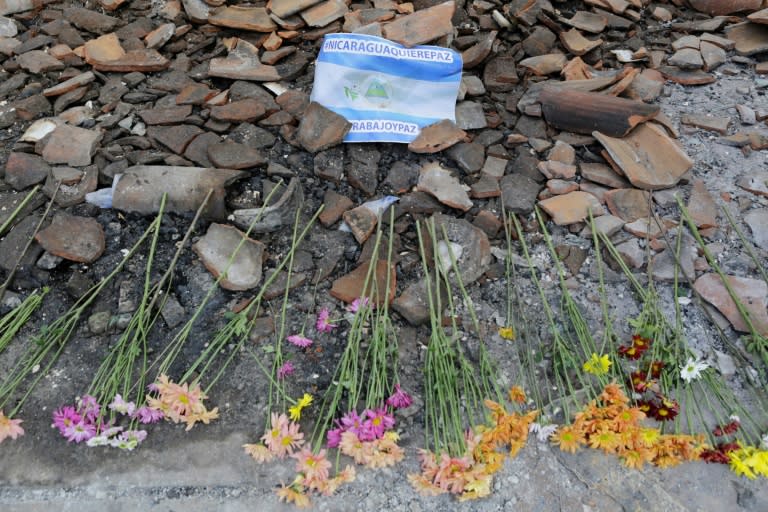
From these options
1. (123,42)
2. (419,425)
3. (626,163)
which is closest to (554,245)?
(626,163)

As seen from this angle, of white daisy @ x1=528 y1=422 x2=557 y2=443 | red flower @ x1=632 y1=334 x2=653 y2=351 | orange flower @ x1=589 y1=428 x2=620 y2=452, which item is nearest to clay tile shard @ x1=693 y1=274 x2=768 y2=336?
red flower @ x1=632 y1=334 x2=653 y2=351

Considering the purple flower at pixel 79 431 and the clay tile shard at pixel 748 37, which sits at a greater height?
the clay tile shard at pixel 748 37

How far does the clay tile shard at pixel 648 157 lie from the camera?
2.99 meters

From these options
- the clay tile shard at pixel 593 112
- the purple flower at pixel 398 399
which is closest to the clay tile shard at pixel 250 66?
the clay tile shard at pixel 593 112

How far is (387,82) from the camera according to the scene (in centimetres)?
325

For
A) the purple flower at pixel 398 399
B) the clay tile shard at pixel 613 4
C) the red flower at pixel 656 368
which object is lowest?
the purple flower at pixel 398 399

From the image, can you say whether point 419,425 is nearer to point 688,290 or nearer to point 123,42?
point 688,290

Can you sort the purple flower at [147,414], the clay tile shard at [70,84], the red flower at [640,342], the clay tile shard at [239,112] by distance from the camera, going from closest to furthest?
the purple flower at [147,414], the red flower at [640,342], the clay tile shard at [239,112], the clay tile shard at [70,84]

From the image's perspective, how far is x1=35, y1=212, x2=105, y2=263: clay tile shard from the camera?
8.83 feet

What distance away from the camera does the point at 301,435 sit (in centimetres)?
226

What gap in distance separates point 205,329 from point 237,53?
165 cm

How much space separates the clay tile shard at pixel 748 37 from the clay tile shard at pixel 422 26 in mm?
1682

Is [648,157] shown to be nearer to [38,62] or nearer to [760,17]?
[760,17]

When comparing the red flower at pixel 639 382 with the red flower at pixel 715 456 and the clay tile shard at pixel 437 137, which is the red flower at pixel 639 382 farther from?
the clay tile shard at pixel 437 137
